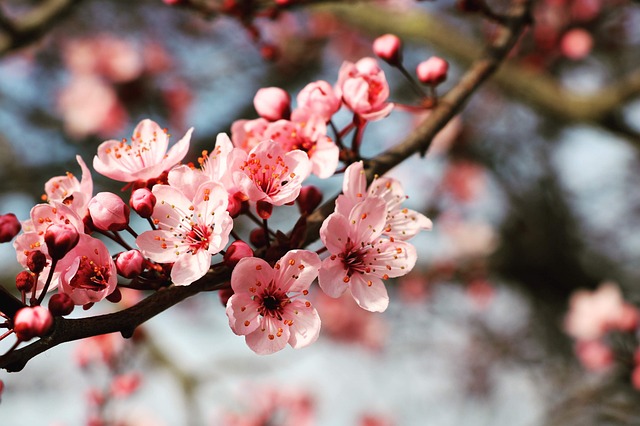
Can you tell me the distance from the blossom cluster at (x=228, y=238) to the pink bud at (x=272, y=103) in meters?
0.09

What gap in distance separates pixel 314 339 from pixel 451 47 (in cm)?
246

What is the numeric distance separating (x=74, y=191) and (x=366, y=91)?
72 cm

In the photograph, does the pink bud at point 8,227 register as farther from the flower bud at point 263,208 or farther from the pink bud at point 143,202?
the flower bud at point 263,208

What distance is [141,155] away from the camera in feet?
4.67

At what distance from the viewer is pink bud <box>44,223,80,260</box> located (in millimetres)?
1082

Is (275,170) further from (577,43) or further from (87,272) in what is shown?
(577,43)

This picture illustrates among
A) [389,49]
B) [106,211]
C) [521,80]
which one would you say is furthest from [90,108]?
[106,211]

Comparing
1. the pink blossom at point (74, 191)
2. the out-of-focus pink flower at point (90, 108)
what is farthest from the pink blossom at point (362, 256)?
the out-of-focus pink flower at point (90, 108)

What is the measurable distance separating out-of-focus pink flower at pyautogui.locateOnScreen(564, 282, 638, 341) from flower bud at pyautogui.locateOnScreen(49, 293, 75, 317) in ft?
10.1

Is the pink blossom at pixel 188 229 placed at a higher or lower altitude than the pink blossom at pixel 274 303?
higher

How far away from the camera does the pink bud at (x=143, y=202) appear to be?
1.20 m

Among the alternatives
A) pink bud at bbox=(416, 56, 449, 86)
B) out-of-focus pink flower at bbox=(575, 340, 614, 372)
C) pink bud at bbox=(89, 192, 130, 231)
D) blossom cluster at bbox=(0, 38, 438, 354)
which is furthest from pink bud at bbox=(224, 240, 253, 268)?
out-of-focus pink flower at bbox=(575, 340, 614, 372)

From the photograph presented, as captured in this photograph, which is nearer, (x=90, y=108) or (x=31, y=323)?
(x=31, y=323)

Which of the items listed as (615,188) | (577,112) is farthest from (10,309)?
(615,188)
